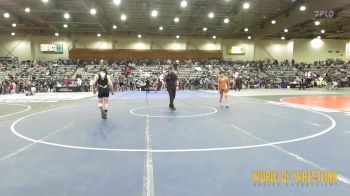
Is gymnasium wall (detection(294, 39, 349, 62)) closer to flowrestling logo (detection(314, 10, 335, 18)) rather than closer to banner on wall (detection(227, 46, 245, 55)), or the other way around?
banner on wall (detection(227, 46, 245, 55))

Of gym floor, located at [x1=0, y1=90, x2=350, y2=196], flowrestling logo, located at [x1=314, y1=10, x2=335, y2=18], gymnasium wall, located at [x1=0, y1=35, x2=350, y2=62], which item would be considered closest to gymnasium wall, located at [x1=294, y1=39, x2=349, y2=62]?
gymnasium wall, located at [x1=0, y1=35, x2=350, y2=62]

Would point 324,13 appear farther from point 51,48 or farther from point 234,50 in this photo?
point 51,48

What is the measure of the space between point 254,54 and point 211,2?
21784 mm

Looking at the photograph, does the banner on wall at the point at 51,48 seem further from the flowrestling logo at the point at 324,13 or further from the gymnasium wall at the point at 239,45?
the flowrestling logo at the point at 324,13

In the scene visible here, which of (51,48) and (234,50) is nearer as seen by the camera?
(51,48)

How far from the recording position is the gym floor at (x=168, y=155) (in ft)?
12.6

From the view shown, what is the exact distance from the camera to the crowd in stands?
28.8 metres

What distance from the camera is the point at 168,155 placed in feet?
17.5

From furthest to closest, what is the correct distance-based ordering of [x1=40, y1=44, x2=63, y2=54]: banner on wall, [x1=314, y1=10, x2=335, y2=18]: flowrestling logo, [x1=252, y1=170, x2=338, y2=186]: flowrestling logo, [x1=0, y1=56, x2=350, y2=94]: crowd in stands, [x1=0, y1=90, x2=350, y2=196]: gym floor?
[x1=40, y1=44, x2=63, y2=54]: banner on wall, [x1=0, y1=56, x2=350, y2=94]: crowd in stands, [x1=314, y1=10, x2=335, y2=18]: flowrestling logo, [x1=252, y1=170, x2=338, y2=186]: flowrestling logo, [x1=0, y1=90, x2=350, y2=196]: gym floor

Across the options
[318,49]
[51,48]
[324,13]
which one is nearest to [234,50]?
[318,49]

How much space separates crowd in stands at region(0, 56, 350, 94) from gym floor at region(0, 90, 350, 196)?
18387 millimetres

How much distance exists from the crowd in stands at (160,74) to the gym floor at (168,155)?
18387mm

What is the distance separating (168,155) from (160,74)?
2609 centimetres

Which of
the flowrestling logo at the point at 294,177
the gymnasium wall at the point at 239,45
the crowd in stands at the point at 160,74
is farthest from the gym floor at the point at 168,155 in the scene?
the gymnasium wall at the point at 239,45
